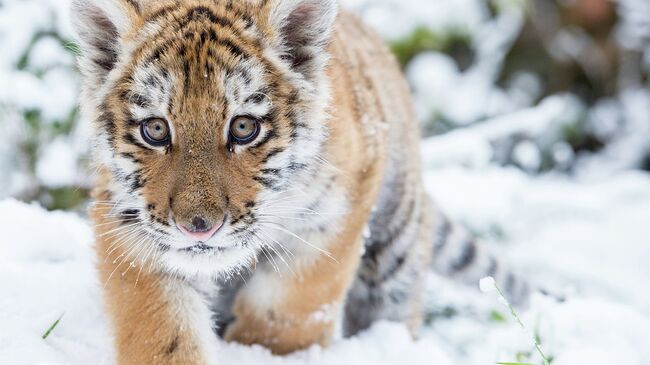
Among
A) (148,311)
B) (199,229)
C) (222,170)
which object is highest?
(222,170)

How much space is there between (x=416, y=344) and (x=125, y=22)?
1520mm

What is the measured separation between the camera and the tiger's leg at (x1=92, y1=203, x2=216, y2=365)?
251 cm

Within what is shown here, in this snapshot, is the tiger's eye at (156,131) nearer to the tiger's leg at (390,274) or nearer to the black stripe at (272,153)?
the black stripe at (272,153)

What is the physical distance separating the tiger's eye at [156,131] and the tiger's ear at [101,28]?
31 centimetres

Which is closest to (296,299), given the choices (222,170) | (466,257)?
(222,170)

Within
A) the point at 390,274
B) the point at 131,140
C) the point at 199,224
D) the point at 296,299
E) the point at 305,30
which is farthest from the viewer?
the point at 390,274

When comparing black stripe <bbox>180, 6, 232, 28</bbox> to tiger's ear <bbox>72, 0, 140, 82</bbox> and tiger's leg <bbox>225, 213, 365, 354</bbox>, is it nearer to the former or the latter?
tiger's ear <bbox>72, 0, 140, 82</bbox>

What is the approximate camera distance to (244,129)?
7.94 feet

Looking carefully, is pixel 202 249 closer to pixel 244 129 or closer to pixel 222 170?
pixel 222 170

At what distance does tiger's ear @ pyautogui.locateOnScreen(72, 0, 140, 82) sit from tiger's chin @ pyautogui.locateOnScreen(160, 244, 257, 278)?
62cm


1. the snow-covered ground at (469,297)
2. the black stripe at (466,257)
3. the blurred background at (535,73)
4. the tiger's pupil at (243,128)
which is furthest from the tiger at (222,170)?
the blurred background at (535,73)

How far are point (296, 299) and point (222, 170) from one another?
81cm

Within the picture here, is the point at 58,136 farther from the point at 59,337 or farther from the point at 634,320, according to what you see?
the point at 634,320

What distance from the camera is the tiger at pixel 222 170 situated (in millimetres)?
2336
